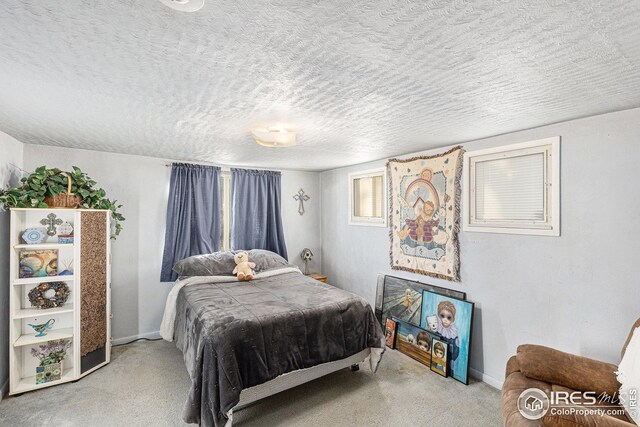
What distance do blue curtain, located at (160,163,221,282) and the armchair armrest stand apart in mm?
3521

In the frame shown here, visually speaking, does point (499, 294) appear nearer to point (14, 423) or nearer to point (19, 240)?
point (14, 423)

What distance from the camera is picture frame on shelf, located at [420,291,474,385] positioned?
2779 mm

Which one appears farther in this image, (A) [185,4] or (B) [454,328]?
(B) [454,328]

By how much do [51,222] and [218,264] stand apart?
162cm

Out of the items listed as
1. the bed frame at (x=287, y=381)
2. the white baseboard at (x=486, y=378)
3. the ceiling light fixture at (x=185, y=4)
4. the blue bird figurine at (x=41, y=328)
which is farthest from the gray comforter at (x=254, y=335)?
the ceiling light fixture at (x=185, y=4)

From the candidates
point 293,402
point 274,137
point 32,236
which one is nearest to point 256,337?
point 293,402

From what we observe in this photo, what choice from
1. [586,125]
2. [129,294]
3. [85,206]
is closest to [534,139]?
[586,125]

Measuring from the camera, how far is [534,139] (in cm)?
243

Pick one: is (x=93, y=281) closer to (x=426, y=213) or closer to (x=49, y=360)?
(x=49, y=360)

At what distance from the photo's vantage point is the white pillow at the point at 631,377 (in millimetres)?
1536

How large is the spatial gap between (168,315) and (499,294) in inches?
129

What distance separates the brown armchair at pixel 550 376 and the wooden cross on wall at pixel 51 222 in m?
3.80

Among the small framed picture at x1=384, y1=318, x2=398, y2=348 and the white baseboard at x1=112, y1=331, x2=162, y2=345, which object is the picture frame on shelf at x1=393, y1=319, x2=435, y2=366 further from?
the white baseboard at x1=112, y1=331, x2=162, y2=345

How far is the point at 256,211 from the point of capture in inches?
174
